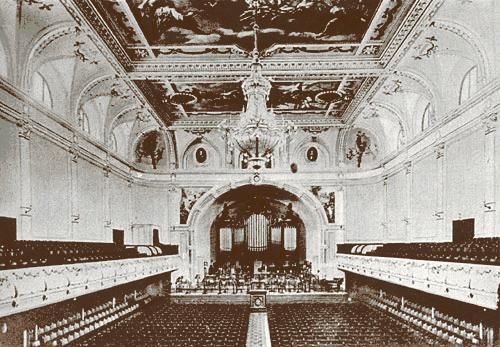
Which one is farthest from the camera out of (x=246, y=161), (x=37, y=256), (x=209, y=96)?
(x=209, y=96)

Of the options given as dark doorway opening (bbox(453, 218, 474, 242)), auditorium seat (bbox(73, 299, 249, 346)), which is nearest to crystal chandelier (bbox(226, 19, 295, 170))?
auditorium seat (bbox(73, 299, 249, 346))

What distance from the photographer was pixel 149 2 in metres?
11.1

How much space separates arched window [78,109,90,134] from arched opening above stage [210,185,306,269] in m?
9.80

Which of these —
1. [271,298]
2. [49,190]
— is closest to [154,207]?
[271,298]

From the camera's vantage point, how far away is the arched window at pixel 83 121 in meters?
16.5

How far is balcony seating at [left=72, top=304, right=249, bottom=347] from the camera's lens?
9.44m

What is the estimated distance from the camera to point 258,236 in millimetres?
26359

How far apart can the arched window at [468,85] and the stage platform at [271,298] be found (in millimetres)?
8092

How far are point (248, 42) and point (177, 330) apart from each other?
22.1ft

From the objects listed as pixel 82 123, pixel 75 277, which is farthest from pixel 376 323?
pixel 82 123

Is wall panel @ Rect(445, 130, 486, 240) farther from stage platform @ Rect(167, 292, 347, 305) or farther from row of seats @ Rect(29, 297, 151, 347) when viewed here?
row of seats @ Rect(29, 297, 151, 347)

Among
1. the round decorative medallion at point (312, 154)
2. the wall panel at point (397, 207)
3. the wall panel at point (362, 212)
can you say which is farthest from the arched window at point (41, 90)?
the wall panel at point (362, 212)

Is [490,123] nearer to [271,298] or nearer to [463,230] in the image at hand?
[463,230]

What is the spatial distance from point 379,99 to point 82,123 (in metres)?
9.44
